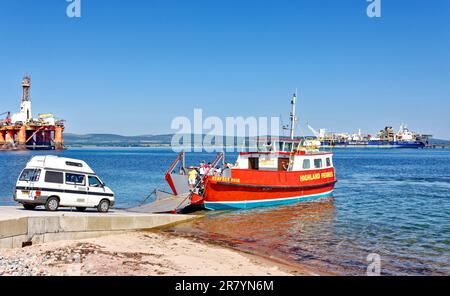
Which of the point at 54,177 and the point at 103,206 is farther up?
the point at 54,177

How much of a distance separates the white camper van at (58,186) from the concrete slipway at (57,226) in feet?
4.95

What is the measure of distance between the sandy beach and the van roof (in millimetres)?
4044

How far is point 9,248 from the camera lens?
13828 millimetres

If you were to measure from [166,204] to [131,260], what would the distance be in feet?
34.1

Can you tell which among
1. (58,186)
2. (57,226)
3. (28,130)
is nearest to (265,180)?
(58,186)

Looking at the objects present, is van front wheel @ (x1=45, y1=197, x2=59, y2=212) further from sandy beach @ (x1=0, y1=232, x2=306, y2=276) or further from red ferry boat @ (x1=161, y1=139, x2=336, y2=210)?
red ferry boat @ (x1=161, y1=139, x2=336, y2=210)

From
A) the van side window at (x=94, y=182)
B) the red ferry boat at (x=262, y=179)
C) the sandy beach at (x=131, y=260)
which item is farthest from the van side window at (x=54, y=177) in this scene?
the red ferry boat at (x=262, y=179)

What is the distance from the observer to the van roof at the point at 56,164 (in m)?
18.0

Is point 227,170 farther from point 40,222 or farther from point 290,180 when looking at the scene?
point 40,222

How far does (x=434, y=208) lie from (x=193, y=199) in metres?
16.7

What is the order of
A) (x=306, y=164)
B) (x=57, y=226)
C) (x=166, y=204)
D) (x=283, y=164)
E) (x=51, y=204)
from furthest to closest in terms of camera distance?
(x=306, y=164) < (x=283, y=164) < (x=166, y=204) < (x=51, y=204) < (x=57, y=226)

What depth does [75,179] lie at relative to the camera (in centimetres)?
1898

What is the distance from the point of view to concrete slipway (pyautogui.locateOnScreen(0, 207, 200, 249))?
14016 mm

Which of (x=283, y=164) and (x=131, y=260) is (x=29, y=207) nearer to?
(x=131, y=260)
